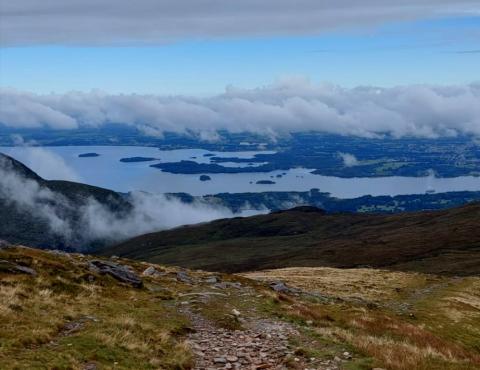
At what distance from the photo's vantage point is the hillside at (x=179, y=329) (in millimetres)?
20156

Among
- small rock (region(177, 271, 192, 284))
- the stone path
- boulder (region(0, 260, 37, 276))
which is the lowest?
small rock (region(177, 271, 192, 284))

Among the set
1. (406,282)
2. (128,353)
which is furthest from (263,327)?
(406,282)

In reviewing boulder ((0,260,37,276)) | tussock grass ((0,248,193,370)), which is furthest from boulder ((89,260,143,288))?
boulder ((0,260,37,276))

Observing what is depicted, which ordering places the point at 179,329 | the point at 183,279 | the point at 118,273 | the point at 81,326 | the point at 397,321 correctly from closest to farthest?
1. the point at 81,326
2. the point at 179,329
3. the point at 397,321
4. the point at 118,273
5. the point at 183,279

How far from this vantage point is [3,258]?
3784 centimetres

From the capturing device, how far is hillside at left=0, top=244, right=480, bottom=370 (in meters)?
20.2

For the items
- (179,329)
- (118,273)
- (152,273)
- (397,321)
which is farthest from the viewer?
(152,273)

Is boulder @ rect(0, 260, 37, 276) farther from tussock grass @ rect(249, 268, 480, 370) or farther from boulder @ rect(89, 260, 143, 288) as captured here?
tussock grass @ rect(249, 268, 480, 370)

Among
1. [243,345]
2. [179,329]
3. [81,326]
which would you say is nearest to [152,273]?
[179,329]

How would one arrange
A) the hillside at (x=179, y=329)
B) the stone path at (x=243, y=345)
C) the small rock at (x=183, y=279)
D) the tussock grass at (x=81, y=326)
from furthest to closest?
the small rock at (x=183, y=279) → the stone path at (x=243, y=345) → the hillside at (x=179, y=329) → the tussock grass at (x=81, y=326)

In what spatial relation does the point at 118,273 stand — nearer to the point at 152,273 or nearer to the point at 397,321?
the point at 152,273

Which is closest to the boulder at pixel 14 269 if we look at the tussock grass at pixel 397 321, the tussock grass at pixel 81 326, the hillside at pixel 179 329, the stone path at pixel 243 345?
the hillside at pixel 179 329

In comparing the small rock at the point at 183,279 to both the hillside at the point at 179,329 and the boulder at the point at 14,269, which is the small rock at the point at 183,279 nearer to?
the hillside at the point at 179,329

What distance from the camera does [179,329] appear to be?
25.7 metres
